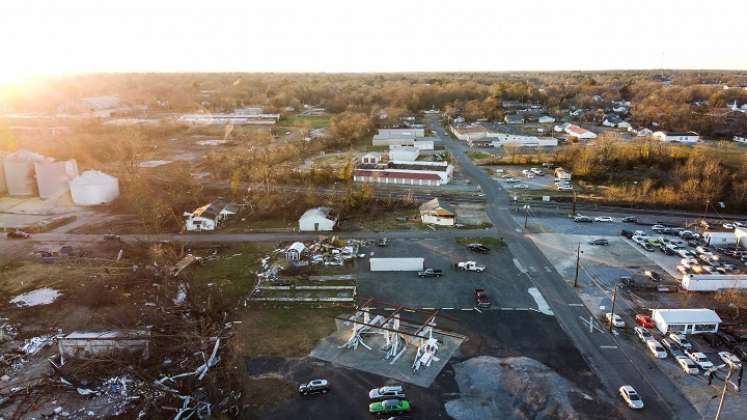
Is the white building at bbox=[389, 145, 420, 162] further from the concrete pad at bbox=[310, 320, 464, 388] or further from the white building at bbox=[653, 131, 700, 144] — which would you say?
the concrete pad at bbox=[310, 320, 464, 388]

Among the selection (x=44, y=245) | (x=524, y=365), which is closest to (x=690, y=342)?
(x=524, y=365)

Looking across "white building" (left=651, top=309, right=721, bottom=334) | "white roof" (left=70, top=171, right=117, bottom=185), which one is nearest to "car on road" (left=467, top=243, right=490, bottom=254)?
"white building" (left=651, top=309, right=721, bottom=334)

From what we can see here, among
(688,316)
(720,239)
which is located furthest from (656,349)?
(720,239)

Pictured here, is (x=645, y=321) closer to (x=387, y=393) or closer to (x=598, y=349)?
(x=598, y=349)

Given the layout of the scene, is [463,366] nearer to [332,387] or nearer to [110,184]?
[332,387]

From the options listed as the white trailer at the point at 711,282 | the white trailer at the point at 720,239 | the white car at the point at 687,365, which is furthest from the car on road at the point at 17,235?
the white trailer at the point at 720,239

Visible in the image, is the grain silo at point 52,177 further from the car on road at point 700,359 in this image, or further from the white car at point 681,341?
the car on road at point 700,359
